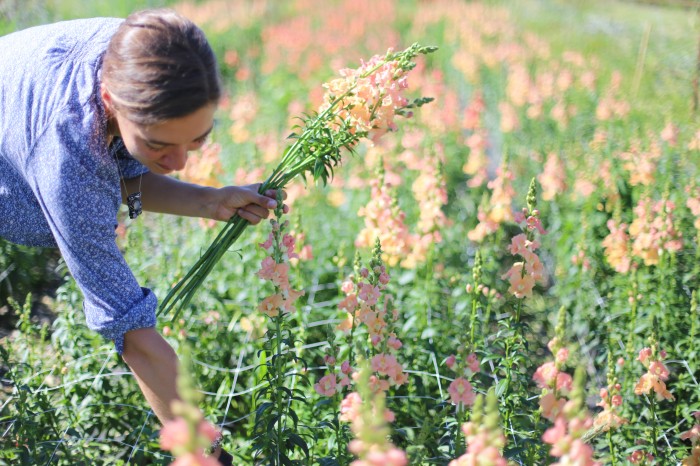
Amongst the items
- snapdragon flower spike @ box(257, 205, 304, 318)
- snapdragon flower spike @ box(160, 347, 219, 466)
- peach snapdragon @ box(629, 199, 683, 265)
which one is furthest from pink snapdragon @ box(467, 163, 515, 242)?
snapdragon flower spike @ box(160, 347, 219, 466)

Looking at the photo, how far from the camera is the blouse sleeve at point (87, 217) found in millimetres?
1717

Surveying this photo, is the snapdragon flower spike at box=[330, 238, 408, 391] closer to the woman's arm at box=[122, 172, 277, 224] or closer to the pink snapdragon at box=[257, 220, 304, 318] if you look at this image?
the pink snapdragon at box=[257, 220, 304, 318]

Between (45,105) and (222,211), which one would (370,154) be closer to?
(222,211)

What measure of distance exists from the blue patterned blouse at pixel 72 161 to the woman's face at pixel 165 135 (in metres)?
0.09

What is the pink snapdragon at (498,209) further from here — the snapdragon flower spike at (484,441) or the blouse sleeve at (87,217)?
the snapdragon flower spike at (484,441)

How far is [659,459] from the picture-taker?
7.53 feet

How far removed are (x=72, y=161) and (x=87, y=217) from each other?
14cm

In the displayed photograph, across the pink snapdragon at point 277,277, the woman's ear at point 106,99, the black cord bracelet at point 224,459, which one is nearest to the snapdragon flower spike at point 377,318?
the pink snapdragon at point 277,277

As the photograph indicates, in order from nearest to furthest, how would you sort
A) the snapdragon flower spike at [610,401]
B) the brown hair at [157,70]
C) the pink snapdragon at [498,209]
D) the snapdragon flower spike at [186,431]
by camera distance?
1. the snapdragon flower spike at [186,431]
2. the brown hair at [157,70]
3. the snapdragon flower spike at [610,401]
4. the pink snapdragon at [498,209]

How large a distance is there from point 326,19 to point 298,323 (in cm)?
920

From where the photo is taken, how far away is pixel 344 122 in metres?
2.27

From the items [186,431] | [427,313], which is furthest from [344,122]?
[186,431]

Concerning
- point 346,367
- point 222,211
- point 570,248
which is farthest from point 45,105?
point 570,248

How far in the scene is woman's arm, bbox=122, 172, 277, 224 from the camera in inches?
89.2
